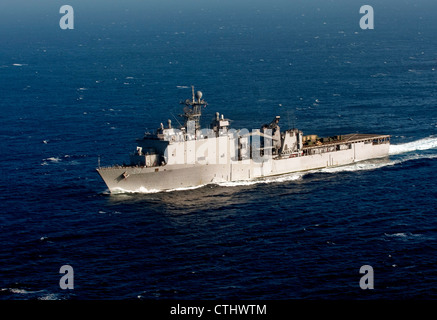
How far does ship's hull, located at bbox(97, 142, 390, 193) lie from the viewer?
8438 centimetres

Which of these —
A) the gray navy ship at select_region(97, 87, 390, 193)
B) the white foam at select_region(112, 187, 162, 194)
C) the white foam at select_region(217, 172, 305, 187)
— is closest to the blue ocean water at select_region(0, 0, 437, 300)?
the white foam at select_region(217, 172, 305, 187)

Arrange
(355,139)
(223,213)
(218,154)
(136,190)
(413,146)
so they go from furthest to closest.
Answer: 1. (413,146)
2. (355,139)
3. (218,154)
4. (136,190)
5. (223,213)

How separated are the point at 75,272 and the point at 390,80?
114m

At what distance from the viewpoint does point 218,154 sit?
90688 mm

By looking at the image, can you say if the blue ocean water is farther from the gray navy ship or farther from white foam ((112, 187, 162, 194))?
the gray navy ship

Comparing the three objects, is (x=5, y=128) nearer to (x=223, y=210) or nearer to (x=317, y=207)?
(x=223, y=210)

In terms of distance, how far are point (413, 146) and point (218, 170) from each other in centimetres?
3462

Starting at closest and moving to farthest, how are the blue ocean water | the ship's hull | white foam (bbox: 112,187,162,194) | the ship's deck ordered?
the blue ocean water, the ship's hull, white foam (bbox: 112,187,162,194), the ship's deck

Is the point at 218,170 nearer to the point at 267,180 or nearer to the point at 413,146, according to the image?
the point at 267,180

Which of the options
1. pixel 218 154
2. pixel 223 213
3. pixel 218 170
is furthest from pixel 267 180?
pixel 223 213

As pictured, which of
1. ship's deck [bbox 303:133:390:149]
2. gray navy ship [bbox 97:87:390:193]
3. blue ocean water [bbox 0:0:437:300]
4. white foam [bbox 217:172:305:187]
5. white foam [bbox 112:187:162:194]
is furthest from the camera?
ship's deck [bbox 303:133:390:149]

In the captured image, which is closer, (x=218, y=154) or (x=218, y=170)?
(x=218, y=170)

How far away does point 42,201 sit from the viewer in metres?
81.1

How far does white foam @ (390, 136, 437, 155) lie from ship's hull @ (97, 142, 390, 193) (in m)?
1.81
